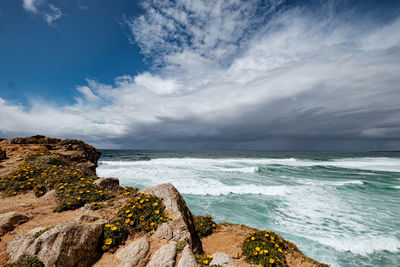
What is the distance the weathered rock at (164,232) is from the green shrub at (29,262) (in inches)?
85.1

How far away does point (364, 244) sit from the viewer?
699 cm

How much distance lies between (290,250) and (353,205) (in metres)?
11.2

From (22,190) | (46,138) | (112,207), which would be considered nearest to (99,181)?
(112,207)

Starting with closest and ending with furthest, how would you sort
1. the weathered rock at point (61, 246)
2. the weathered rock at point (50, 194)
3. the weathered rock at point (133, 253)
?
the weathered rock at point (61, 246), the weathered rock at point (133, 253), the weathered rock at point (50, 194)

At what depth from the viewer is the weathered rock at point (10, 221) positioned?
3.85 m

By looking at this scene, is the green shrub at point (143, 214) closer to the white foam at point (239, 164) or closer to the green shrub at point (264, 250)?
the green shrub at point (264, 250)

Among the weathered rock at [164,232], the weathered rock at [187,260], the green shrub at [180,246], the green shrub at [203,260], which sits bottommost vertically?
the green shrub at [203,260]

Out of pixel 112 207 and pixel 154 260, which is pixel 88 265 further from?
pixel 112 207

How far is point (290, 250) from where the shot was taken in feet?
15.3

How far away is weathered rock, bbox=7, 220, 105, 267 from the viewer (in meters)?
3.03

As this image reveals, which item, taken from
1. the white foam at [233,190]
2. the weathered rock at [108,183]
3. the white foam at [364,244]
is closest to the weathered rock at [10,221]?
the weathered rock at [108,183]

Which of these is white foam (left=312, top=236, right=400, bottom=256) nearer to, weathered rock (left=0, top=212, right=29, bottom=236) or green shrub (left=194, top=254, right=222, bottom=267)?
green shrub (left=194, top=254, right=222, bottom=267)

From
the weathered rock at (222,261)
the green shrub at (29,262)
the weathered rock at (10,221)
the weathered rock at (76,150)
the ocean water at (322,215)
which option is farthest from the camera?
the weathered rock at (76,150)

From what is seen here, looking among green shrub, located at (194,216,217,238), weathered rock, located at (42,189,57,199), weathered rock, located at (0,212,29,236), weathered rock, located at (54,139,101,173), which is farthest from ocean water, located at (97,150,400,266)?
weathered rock, located at (54,139,101,173)
